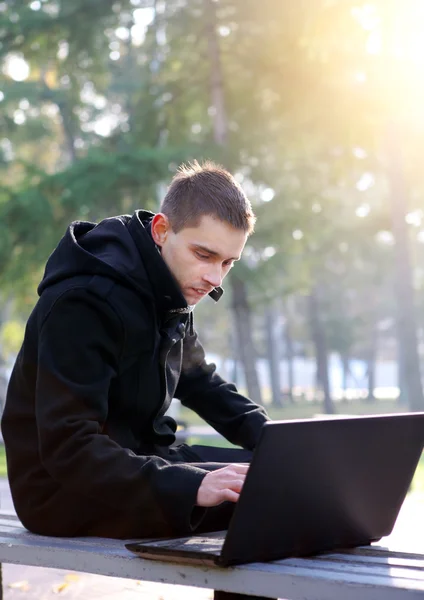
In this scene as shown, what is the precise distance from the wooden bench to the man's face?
2.71ft

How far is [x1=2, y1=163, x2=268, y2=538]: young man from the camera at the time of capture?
285 cm

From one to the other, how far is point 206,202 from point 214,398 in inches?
39.8

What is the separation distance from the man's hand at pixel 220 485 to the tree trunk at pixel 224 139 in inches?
670

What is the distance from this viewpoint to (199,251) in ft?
10.2

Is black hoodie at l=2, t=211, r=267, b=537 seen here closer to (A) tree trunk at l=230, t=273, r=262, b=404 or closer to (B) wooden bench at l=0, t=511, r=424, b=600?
(B) wooden bench at l=0, t=511, r=424, b=600

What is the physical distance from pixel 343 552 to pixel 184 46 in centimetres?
1843

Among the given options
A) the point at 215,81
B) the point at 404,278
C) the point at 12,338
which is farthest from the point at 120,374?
the point at 12,338

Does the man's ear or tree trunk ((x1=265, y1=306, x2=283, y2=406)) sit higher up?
the man's ear

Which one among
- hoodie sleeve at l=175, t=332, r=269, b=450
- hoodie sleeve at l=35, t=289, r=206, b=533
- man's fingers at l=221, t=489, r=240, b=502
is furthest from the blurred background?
man's fingers at l=221, t=489, r=240, b=502

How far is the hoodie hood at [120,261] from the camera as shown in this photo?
3041 millimetres

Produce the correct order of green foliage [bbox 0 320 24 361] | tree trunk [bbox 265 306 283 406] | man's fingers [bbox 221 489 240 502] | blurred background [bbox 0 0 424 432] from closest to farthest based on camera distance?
man's fingers [bbox 221 489 240 502] < blurred background [bbox 0 0 424 432] < green foliage [bbox 0 320 24 361] < tree trunk [bbox 265 306 283 406]

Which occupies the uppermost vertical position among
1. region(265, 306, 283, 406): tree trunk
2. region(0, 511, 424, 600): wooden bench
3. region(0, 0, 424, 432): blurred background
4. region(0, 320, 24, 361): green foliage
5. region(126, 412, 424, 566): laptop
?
region(0, 0, 424, 432): blurred background

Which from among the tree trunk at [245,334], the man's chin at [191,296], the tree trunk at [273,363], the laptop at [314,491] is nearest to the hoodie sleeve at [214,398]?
the man's chin at [191,296]

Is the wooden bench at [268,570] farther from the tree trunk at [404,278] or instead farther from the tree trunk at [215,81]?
the tree trunk at [215,81]
